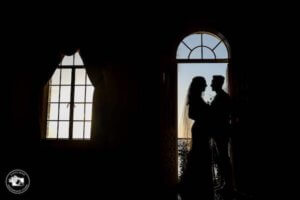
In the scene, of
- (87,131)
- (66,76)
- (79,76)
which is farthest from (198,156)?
(66,76)

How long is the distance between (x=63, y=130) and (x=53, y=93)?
0.61 metres

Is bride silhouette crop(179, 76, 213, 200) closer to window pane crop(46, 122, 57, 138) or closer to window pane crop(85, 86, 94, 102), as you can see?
window pane crop(85, 86, 94, 102)

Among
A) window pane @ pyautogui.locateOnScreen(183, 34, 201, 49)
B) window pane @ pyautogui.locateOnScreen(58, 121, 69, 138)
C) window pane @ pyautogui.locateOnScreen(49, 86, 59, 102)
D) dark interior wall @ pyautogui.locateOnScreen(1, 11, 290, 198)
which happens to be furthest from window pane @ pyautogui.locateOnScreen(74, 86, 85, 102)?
window pane @ pyautogui.locateOnScreen(183, 34, 201, 49)

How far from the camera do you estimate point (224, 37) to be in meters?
4.62

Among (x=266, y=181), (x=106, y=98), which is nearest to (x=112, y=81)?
(x=106, y=98)

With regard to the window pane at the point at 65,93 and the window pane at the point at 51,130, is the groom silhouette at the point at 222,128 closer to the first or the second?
the window pane at the point at 65,93

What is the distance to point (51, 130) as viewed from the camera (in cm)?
476

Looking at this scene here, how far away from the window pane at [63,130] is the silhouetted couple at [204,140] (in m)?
2.09

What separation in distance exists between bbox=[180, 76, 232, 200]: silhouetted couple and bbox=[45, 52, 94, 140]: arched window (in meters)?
1.89

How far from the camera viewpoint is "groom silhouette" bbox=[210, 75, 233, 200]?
3.30m

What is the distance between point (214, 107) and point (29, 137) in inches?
90.0

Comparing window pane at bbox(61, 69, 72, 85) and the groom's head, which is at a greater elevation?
window pane at bbox(61, 69, 72, 85)

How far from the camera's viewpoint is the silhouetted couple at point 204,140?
3.28 metres

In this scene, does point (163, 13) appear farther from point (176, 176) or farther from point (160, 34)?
point (176, 176)
